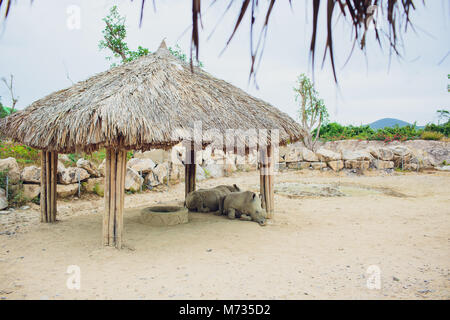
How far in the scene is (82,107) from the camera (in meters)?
4.57

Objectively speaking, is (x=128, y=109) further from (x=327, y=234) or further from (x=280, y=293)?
(x=327, y=234)

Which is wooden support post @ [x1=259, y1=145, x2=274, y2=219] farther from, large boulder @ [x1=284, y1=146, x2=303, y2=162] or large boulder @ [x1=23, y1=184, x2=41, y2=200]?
large boulder @ [x1=284, y1=146, x2=303, y2=162]

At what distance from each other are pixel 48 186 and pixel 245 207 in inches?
152

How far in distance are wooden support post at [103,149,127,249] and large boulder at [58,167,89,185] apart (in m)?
4.65

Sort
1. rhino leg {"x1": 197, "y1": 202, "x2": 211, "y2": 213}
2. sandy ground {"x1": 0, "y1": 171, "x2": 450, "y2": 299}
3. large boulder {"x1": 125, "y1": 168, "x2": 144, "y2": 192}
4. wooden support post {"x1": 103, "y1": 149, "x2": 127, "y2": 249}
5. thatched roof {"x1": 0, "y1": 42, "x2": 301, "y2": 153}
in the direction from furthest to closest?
1. large boulder {"x1": 125, "y1": 168, "x2": 144, "y2": 192}
2. rhino leg {"x1": 197, "y1": 202, "x2": 211, "y2": 213}
3. wooden support post {"x1": 103, "y1": 149, "x2": 127, "y2": 249}
4. thatched roof {"x1": 0, "y1": 42, "x2": 301, "y2": 153}
5. sandy ground {"x1": 0, "y1": 171, "x2": 450, "y2": 299}

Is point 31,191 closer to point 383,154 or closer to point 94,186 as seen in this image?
point 94,186

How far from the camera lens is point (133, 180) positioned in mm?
9977

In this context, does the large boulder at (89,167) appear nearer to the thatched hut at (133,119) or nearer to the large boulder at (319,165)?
the thatched hut at (133,119)

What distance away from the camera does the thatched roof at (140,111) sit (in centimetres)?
414

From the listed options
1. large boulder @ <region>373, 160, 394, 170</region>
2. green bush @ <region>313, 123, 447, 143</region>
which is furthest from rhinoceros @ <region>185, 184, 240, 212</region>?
green bush @ <region>313, 123, 447, 143</region>

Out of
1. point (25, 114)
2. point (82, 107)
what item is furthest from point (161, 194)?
point (82, 107)

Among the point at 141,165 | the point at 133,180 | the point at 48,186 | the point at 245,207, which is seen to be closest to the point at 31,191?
the point at 48,186

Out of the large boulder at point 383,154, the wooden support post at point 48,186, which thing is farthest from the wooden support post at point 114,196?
the large boulder at point 383,154

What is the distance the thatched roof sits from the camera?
414cm
